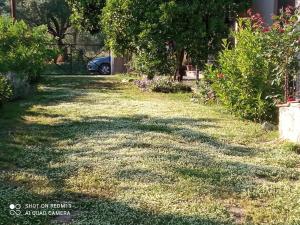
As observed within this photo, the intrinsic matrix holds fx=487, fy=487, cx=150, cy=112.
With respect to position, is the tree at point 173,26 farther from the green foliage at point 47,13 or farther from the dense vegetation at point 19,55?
the green foliage at point 47,13

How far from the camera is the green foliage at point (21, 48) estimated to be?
15115 mm

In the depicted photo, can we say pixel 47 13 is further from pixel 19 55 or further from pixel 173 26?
pixel 173 26

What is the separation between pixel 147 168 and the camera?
691 centimetres

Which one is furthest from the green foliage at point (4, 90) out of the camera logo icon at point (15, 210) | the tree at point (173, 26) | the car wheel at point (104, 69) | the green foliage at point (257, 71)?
the car wheel at point (104, 69)

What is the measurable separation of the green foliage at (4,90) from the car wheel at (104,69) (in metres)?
19.9

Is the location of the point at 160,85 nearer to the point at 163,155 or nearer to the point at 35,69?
the point at 35,69

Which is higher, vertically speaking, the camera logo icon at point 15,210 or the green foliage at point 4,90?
the green foliage at point 4,90

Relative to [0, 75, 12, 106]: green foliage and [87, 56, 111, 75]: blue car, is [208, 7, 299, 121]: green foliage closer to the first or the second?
[0, 75, 12, 106]: green foliage

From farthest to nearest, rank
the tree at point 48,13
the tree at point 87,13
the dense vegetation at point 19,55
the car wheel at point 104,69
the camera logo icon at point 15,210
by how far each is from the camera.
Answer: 1. the tree at point 48,13
2. the car wheel at point 104,69
3. the tree at point 87,13
4. the dense vegetation at point 19,55
5. the camera logo icon at point 15,210

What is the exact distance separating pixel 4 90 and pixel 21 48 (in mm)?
4147

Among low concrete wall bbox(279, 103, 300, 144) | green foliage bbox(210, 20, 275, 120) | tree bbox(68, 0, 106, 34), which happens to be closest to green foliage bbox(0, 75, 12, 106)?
green foliage bbox(210, 20, 275, 120)

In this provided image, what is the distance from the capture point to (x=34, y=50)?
17.3 metres

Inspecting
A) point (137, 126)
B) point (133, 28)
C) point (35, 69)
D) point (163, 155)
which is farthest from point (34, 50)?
point (163, 155)

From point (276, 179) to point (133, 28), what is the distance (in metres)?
10.8
